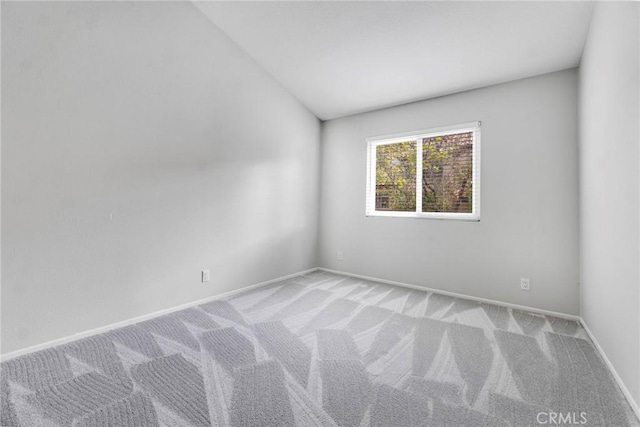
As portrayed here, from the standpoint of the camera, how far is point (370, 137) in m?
3.99

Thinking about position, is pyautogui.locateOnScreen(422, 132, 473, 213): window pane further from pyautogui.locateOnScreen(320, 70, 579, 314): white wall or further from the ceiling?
the ceiling

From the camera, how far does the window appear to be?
3.25 metres

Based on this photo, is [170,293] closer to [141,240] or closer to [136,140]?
[141,240]

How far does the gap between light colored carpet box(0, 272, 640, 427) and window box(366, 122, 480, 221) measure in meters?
1.28

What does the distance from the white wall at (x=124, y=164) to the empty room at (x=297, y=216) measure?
2 cm

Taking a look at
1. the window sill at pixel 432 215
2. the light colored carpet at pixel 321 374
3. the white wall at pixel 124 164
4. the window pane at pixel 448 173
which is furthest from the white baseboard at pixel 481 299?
the white wall at pixel 124 164

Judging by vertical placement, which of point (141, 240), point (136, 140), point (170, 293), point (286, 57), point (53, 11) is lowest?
point (170, 293)

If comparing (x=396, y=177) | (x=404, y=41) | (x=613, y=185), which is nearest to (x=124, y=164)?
(x=404, y=41)

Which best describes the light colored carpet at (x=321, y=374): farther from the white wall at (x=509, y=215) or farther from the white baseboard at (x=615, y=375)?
the white wall at (x=509, y=215)

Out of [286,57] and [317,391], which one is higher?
[286,57]

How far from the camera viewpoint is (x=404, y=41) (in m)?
2.71

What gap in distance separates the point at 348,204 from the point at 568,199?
2.43m

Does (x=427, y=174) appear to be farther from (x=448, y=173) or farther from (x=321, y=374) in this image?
(x=321, y=374)

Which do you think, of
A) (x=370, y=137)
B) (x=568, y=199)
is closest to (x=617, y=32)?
(x=568, y=199)
